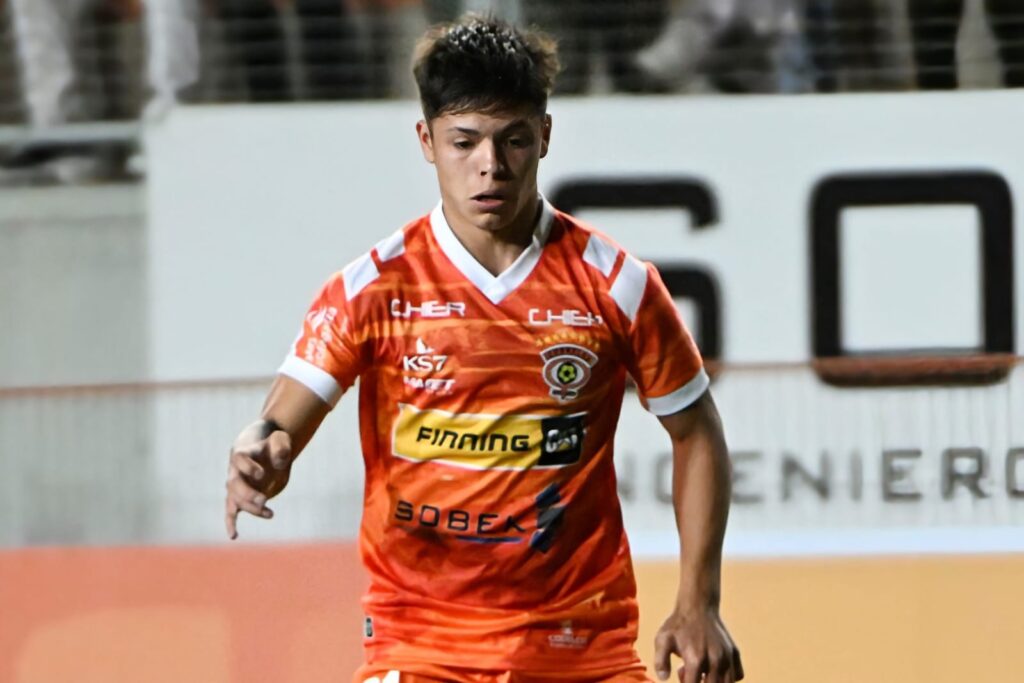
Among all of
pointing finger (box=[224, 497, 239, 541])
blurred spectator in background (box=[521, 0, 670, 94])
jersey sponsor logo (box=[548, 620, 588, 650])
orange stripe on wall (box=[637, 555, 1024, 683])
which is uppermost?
blurred spectator in background (box=[521, 0, 670, 94])

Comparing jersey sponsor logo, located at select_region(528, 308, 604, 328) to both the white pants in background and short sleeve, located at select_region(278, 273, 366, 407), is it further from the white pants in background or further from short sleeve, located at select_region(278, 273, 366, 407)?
the white pants in background

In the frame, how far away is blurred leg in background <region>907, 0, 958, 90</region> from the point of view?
5.35 metres

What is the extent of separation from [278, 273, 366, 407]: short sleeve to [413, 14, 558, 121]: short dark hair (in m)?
0.32

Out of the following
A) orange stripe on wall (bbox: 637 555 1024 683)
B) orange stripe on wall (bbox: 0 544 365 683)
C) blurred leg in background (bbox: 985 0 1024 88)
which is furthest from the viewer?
blurred leg in background (bbox: 985 0 1024 88)

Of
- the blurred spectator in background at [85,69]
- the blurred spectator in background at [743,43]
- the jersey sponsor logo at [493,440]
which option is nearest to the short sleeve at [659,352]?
the jersey sponsor logo at [493,440]

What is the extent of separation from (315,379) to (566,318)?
1.22 ft

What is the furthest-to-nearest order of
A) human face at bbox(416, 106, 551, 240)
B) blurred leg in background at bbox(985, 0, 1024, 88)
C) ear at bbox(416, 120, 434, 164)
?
blurred leg in background at bbox(985, 0, 1024, 88)
ear at bbox(416, 120, 434, 164)
human face at bbox(416, 106, 551, 240)

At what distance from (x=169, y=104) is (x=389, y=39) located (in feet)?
2.30

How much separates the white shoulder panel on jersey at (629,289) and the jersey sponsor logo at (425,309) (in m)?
0.23

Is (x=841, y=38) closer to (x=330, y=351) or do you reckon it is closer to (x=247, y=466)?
(x=330, y=351)

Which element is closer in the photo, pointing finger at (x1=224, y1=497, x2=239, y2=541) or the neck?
pointing finger at (x1=224, y1=497, x2=239, y2=541)

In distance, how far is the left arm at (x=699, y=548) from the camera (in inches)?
99.3

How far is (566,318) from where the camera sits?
262 cm

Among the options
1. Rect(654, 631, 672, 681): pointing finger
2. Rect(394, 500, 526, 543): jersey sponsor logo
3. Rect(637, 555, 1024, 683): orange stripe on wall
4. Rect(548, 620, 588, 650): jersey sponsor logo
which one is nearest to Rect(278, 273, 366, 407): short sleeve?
Rect(394, 500, 526, 543): jersey sponsor logo
